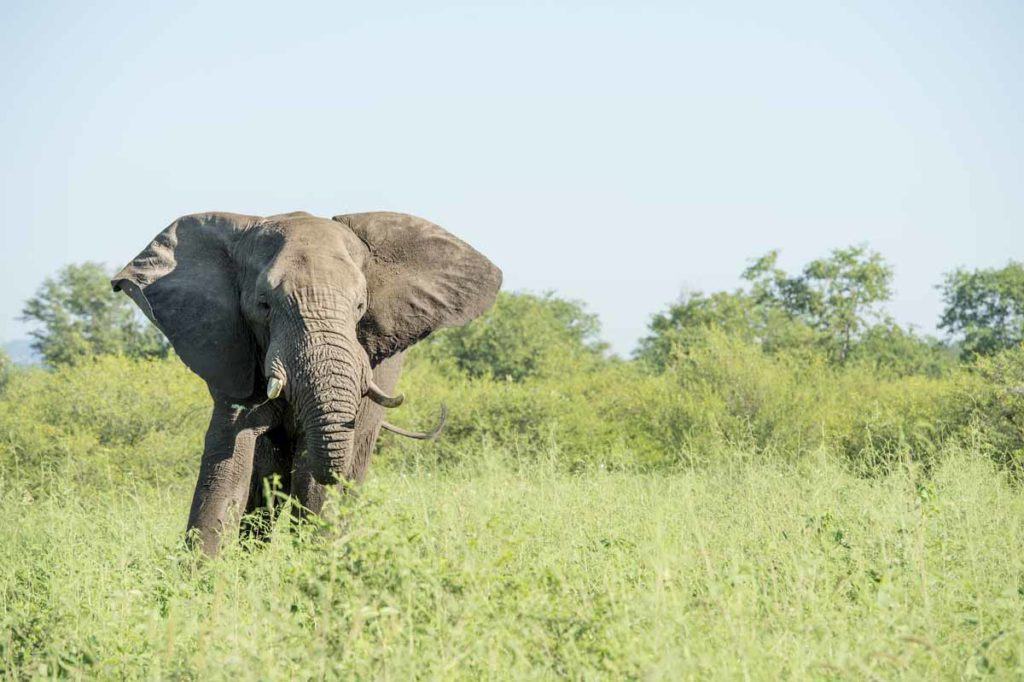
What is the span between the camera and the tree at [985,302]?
1679 inches

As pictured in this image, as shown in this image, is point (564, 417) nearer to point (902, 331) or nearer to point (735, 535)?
point (735, 535)

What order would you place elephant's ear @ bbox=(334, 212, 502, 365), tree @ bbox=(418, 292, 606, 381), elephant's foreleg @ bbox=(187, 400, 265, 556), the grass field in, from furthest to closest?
tree @ bbox=(418, 292, 606, 381) → elephant's ear @ bbox=(334, 212, 502, 365) → elephant's foreleg @ bbox=(187, 400, 265, 556) → the grass field

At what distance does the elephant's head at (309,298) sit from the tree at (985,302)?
36488 mm

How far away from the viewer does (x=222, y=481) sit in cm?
745

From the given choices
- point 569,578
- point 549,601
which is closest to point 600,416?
point 569,578

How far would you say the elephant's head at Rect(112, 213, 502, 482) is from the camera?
6.80 meters

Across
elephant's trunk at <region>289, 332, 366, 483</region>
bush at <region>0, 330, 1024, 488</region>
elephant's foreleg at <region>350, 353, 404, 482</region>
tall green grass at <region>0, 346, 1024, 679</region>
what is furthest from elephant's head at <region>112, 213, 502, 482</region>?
bush at <region>0, 330, 1024, 488</region>

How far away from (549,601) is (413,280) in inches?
140

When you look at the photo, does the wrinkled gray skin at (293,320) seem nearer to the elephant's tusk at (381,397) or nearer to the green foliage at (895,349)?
the elephant's tusk at (381,397)

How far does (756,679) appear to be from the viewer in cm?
434

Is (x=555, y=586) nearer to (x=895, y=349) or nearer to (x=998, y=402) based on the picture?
(x=998, y=402)

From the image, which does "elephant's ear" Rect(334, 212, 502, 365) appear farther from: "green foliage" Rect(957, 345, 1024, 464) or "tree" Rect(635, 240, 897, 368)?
"tree" Rect(635, 240, 897, 368)

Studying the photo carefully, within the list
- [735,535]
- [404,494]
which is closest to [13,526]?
[404,494]

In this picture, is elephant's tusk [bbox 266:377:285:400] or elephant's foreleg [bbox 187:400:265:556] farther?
elephant's foreleg [bbox 187:400:265:556]
